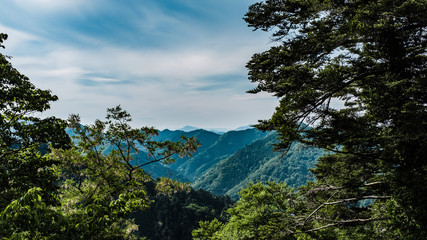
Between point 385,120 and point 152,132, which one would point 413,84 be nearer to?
point 385,120

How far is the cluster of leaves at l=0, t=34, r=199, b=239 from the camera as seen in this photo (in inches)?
125

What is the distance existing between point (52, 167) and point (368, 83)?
38.4 ft

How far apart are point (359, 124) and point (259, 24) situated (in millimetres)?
5365

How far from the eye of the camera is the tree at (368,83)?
18.4 feet

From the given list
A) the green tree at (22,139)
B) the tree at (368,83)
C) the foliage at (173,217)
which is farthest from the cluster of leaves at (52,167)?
the foliage at (173,217)

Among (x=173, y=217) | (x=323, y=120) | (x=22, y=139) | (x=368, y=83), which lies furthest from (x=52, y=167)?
(x=173, y=217)

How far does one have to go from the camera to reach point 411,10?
16.7ft

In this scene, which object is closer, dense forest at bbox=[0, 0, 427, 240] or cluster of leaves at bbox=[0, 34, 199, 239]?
cluster of leaves at bbox=[0, 34, 199, 239]

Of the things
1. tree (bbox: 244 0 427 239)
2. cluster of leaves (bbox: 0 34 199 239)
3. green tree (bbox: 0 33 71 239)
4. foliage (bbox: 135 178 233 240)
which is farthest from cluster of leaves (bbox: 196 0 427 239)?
foliage (bbox: 135 178 233 240)

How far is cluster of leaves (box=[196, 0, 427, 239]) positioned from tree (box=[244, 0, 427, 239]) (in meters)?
0.03

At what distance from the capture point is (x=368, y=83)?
21.9 feet

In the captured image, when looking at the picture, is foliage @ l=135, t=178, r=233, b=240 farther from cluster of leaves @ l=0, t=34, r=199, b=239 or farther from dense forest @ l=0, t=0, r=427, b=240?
dense forest @ l=0, t=0, r=427, b=240

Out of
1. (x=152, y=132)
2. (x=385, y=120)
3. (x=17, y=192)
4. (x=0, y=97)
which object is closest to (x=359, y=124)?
(x=385, y=120)

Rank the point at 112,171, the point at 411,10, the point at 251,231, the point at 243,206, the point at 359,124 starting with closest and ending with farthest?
the point at 411,10 < the point at 359,124 < the point at 112,171 < the point at 251,231 < the point at 243,206
